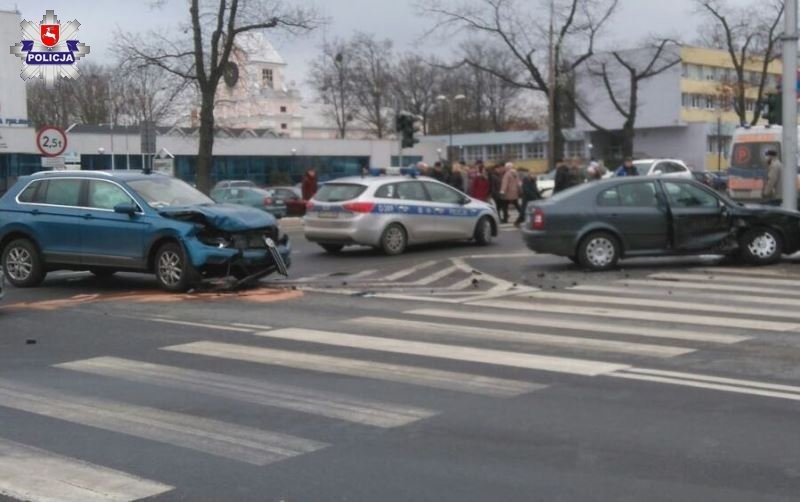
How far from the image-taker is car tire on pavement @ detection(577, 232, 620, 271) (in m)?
15.8

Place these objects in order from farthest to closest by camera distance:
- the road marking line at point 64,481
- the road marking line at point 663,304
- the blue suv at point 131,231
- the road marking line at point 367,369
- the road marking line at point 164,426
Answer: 1. the blue suv at point 131,231
2. the road marking line at point 663,304
3. the road marking line at point 367,369
4. the road marking line at point 164,426
5. the road marking line at point 64,481

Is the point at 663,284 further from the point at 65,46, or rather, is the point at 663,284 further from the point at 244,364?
the point at 65,46

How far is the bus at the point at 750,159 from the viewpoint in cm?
2844

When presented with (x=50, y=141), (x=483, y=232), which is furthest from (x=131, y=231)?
(x=50, y=141)

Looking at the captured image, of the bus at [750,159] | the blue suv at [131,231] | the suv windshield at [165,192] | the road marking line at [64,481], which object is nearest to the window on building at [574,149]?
the bus at [750,159]

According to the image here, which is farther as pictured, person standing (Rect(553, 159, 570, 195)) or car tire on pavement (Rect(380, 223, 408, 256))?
person standing (Rect(553, 159, 570, 195))

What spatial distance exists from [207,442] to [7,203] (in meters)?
9.94

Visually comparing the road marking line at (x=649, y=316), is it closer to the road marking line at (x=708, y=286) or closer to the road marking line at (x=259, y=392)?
the road marking line at (x=708, y=286)

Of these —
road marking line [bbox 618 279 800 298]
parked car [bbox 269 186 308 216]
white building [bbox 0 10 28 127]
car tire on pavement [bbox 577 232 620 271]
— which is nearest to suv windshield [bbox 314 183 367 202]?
car tire on pavement [bbox 577 232 620 271]

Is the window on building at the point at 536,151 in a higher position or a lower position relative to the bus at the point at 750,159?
higher

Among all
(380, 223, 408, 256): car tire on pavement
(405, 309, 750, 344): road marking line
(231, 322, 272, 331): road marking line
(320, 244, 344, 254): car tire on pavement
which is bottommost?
(231, 322, 272, 331): road marking line

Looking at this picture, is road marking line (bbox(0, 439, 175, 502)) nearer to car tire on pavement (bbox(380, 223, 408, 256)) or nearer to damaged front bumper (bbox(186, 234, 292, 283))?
damaged front bumper (bbox(186, 234, 292, 283))

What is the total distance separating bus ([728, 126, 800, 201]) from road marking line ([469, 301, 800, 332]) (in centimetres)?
1828

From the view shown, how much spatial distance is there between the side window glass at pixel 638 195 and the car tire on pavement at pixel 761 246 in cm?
156
